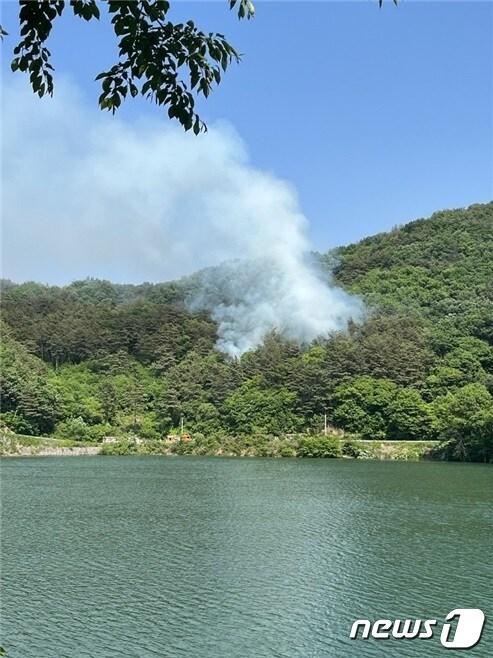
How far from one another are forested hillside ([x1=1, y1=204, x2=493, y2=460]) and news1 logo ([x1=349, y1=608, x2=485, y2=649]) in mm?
34944

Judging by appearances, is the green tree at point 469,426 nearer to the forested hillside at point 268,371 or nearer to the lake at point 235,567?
the forested hillside at point 268,371

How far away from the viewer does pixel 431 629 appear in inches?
443

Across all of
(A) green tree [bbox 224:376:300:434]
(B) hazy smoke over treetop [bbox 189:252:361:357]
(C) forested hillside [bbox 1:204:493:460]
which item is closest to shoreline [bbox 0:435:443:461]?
(C) forested hillside [bbox 1:204:493:460]

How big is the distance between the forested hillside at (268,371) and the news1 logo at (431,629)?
115 ft

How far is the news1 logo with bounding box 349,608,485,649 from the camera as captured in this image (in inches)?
421

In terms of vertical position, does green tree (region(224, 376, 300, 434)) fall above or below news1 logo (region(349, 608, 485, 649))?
above

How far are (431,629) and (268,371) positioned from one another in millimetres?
52184

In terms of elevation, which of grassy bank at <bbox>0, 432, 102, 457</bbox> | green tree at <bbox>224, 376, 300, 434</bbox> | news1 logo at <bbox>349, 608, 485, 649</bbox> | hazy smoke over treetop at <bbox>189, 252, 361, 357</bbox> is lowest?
grassy bank at <bbox>0, 432, 102, 457</bbox>

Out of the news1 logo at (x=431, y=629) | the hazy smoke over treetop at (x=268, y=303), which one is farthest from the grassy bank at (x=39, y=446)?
the news1 logo at (x=431, y=629)

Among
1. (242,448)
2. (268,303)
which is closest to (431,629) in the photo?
(242,448)

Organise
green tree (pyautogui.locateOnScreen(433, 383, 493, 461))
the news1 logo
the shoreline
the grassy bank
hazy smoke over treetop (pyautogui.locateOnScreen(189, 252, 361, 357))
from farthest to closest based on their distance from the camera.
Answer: hazy smoke over treetop (pyautogui.locateOnScreen(189, 252, 361, 357)), the grassy bank, the shoreline, green tree (pyautogui.locateOnScreen(433, 383, 493, 461)), the news1 logo

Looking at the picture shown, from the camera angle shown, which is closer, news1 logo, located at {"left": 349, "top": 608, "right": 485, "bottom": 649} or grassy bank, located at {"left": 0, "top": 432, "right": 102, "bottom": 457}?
news1 logo, located at {"left": 349, "top": 608, "right": 485, "bottom": 649}

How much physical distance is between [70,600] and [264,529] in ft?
26.8

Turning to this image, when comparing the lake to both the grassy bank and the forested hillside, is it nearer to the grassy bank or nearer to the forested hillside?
the grassy bank
